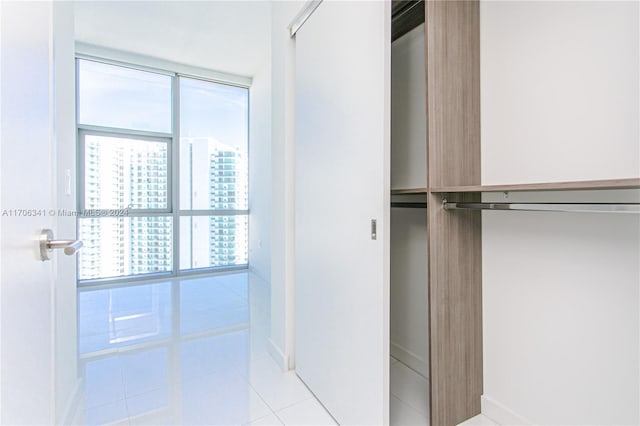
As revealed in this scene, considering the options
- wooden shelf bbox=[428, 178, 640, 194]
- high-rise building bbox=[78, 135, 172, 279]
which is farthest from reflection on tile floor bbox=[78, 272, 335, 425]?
wooden shelf bbox=[428, 178, 640, 194]

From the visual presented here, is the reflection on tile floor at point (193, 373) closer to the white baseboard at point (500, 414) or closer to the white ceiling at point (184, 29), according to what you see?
the white baseboard at point (500, 414)

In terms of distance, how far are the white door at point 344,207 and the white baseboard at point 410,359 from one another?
2.44ft

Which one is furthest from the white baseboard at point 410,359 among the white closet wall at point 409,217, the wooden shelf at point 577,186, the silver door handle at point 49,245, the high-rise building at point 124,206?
the high-rise building at point 124,206

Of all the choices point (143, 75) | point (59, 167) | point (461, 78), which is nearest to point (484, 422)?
point (461, 78)

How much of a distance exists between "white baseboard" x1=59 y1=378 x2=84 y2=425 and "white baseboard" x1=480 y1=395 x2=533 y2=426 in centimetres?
212

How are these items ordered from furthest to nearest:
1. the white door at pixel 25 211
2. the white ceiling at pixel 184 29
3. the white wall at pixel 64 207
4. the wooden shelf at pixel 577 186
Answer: the white ceiling at pixel 184 29 → the white wall at pixel 64 207 → the wooden shelf at pixel 577 186 → the white door at pixel 25 211

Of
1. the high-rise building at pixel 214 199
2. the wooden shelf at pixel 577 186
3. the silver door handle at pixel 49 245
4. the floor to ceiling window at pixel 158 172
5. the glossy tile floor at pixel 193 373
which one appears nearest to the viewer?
the silver door handle at pixel 49 245

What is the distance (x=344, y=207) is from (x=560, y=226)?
3.19ft

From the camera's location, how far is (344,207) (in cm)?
159

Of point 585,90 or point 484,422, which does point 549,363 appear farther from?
point 585,90

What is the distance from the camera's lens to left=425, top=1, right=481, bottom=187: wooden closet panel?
1.41 m

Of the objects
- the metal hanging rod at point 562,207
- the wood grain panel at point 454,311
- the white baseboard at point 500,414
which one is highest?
the metal hanging rod at point 562,207

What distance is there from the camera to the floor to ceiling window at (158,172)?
4312mm

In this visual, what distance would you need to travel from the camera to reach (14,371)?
0.55 metres
